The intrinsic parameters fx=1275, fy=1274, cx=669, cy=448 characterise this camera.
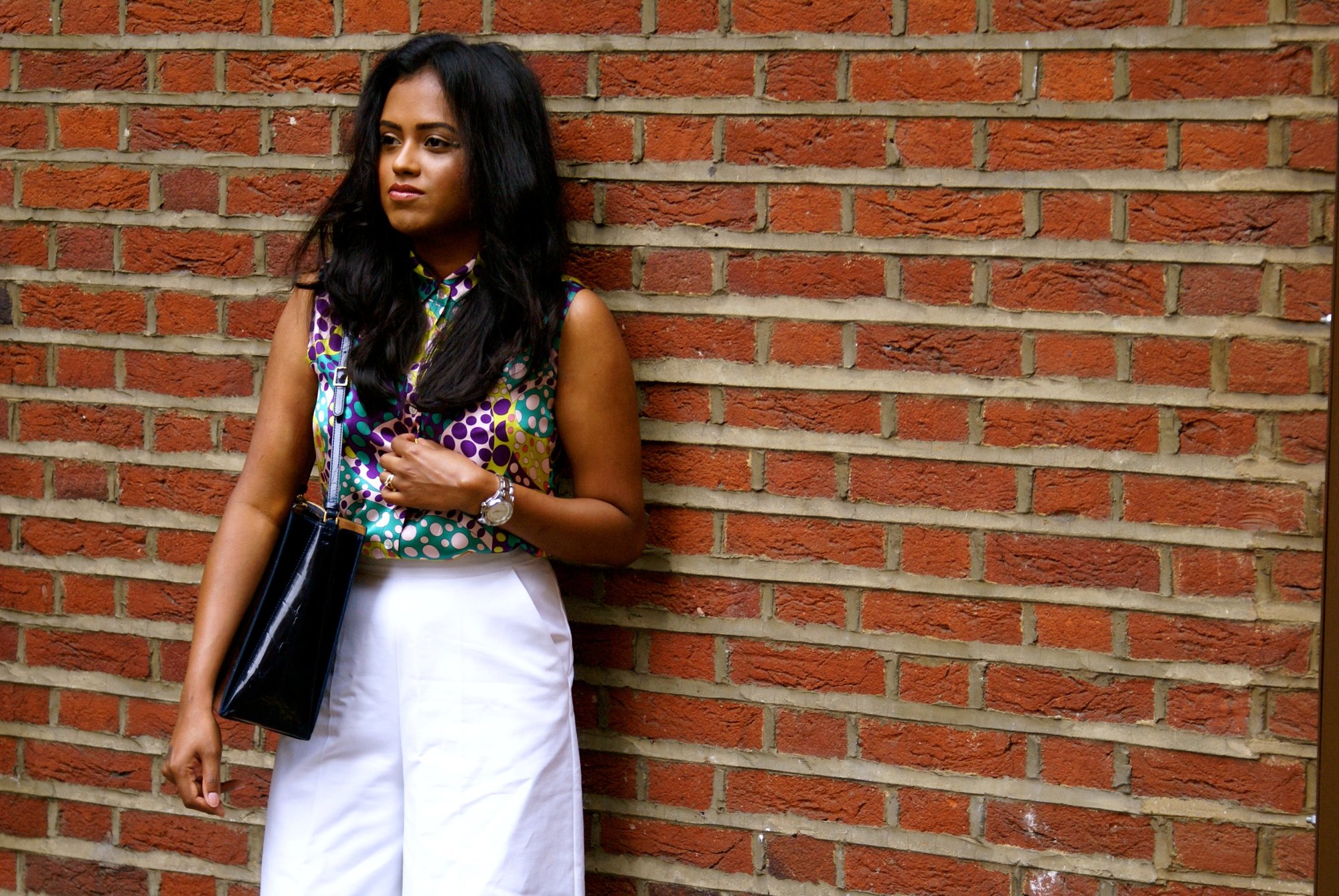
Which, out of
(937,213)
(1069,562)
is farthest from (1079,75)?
(1069,562)

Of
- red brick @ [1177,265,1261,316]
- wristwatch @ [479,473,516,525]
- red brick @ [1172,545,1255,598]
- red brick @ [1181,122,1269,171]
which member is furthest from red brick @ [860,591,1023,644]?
red brick @ [1181,122,1269,171]

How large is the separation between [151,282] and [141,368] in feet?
0.66

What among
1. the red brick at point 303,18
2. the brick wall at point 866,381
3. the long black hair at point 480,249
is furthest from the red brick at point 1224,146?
the red brick at point 303,18

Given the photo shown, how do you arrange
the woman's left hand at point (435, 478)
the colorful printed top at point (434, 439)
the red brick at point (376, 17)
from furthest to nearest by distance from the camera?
the red brick at point (376, 17)
the colorful printed top at point (434, 439)
the woman's left hand at point (435, 478)

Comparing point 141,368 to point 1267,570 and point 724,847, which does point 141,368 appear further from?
point 1267,570

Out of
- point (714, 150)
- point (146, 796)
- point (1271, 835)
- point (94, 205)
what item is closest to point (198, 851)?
point (146, 796)

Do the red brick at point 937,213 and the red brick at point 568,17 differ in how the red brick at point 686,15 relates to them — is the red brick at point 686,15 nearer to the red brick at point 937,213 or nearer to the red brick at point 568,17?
the red brick at point 568,17

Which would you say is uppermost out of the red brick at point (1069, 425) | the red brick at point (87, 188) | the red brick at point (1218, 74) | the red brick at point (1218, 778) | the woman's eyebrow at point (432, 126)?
the red brick at point (1218, 74)

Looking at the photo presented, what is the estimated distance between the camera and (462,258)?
243cm

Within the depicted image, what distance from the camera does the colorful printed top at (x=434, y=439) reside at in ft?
7.50

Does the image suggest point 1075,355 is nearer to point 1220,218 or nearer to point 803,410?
point 1220,218

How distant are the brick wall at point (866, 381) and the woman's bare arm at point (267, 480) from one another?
0.50 meters

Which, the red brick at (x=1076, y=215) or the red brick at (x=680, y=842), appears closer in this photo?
the red brick at (x=1076, y=215)

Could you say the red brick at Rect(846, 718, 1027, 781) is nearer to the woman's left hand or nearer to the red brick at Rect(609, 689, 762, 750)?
the red brick at Rect(609, 689, 762, 750)
